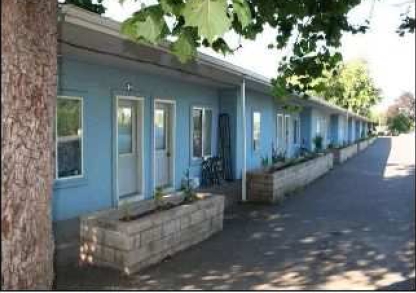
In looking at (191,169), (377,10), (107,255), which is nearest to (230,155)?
A: (191,169)

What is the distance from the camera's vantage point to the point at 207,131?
14102mm

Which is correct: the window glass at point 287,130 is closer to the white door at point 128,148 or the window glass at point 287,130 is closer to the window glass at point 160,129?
the window glass at point 160,129

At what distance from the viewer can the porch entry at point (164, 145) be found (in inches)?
447

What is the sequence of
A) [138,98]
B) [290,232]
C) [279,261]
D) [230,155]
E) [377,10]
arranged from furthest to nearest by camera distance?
[230,155], [138,98], [290,232], [377,10], [279,261]

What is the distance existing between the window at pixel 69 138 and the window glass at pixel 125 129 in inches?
51.4

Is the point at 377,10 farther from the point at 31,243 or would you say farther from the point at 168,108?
the point at 31,243

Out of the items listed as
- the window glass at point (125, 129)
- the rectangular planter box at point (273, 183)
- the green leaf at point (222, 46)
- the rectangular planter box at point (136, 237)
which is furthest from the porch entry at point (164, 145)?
the green leaf at point (222, 46)

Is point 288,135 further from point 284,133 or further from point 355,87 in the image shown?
point 355,87

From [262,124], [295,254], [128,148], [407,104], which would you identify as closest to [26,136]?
[295,254]

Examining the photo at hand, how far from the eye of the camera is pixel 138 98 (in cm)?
1026

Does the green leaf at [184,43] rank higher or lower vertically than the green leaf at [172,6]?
lower

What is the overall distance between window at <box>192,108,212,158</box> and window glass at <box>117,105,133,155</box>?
2957 millimetres

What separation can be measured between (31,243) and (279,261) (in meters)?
4.63

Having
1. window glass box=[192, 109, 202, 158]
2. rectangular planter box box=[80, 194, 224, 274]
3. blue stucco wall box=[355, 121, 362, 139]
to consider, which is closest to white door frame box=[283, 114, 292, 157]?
window glass box=[192, 109, 202, 158]
